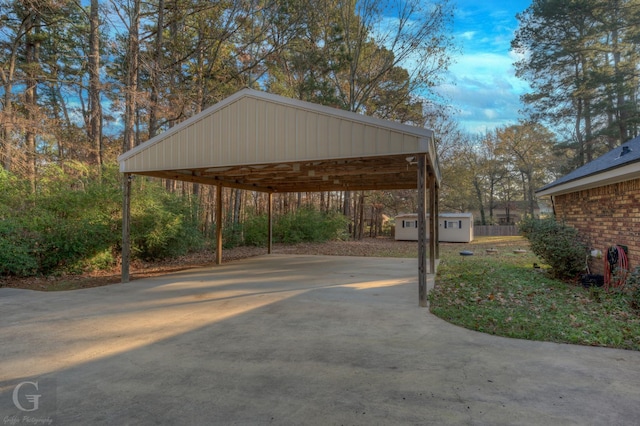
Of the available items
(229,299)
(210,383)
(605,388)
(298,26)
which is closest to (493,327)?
(605,388)

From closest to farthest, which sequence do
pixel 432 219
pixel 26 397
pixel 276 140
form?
pixel 26 397 < pixel 276 140 < pixel 432 219

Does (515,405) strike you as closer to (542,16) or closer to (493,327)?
(493,327)

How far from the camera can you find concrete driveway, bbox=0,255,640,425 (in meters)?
2.11

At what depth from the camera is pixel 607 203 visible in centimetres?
615

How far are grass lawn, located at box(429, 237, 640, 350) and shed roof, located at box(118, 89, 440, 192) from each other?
231 centimetres

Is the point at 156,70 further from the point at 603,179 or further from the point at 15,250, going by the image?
the point at 603,179

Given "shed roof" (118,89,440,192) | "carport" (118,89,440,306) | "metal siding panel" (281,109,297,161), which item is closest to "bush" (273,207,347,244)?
"carport" (118,89,440,306)

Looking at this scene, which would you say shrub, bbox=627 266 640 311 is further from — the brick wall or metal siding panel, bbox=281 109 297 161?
metal siding panel, bbox=281 109 297 161

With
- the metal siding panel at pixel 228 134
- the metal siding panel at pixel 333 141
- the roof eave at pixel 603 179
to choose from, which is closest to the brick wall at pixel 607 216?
the roof eave at pixel 603 179

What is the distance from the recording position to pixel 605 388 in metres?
2.39

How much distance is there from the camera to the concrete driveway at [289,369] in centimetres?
211

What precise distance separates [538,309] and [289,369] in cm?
376

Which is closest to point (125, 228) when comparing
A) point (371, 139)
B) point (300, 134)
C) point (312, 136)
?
point (300, 134)

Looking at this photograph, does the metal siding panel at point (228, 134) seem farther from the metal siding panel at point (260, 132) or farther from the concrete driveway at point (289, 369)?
the concrete driveway at point (289, 369)
